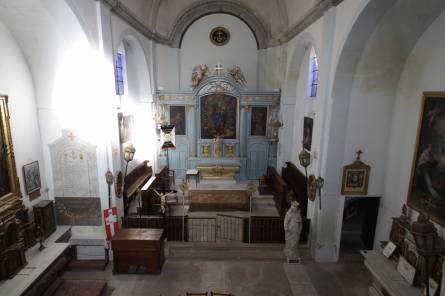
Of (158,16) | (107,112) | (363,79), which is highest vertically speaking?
(158,16)

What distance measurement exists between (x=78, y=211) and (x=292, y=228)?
6.36 meters

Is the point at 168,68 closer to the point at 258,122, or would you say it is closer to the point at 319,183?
the point at 258,122

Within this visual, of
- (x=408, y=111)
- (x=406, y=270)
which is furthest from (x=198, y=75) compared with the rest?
(x=406, y=270)

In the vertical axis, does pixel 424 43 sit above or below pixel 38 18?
below

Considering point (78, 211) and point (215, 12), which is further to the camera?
point (215, 12)

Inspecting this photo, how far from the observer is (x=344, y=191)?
25.0 feet

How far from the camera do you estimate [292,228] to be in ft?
24.5

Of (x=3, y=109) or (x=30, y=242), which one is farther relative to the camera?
(x=30, y=242)

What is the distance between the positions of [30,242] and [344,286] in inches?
327

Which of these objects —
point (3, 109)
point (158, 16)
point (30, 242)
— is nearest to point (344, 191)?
point (30, 242)

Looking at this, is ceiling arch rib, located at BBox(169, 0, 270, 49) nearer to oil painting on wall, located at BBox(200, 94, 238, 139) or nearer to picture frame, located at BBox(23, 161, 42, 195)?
oil painting on wall, located at BBox(200, 94, 238, 139)

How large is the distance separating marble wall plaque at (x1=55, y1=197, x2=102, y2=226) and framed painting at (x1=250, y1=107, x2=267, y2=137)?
8.04 metres

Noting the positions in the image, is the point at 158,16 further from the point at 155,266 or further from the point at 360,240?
the point at 360,240

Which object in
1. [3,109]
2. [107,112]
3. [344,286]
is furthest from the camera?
[107,112]
